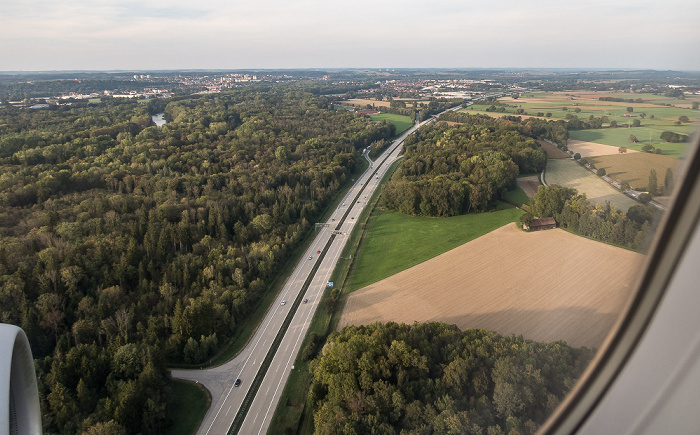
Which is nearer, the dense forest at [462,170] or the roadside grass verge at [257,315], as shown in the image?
the roadside grass verge at [257,315]

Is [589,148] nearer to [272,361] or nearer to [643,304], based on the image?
[272,361]

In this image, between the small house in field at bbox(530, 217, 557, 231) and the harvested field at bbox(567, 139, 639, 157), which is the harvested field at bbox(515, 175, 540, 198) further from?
the small house in field at bbox(530, 217, 557, 231)

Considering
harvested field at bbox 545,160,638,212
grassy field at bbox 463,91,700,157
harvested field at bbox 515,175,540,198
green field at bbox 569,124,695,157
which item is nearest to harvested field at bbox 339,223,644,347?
green field at bbox 569,124,695,157

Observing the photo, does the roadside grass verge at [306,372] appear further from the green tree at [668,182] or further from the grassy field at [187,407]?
the green tree at [668,182]

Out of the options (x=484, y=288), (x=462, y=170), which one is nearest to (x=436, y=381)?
(x=484, y=288)

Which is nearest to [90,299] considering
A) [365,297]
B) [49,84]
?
[365,297]

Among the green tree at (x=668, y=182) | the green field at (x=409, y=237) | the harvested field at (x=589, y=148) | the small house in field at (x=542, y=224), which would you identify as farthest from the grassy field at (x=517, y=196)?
the green tree at (x=668, y=182)

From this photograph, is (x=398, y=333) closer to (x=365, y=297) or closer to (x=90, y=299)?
(x=365, y=297)
